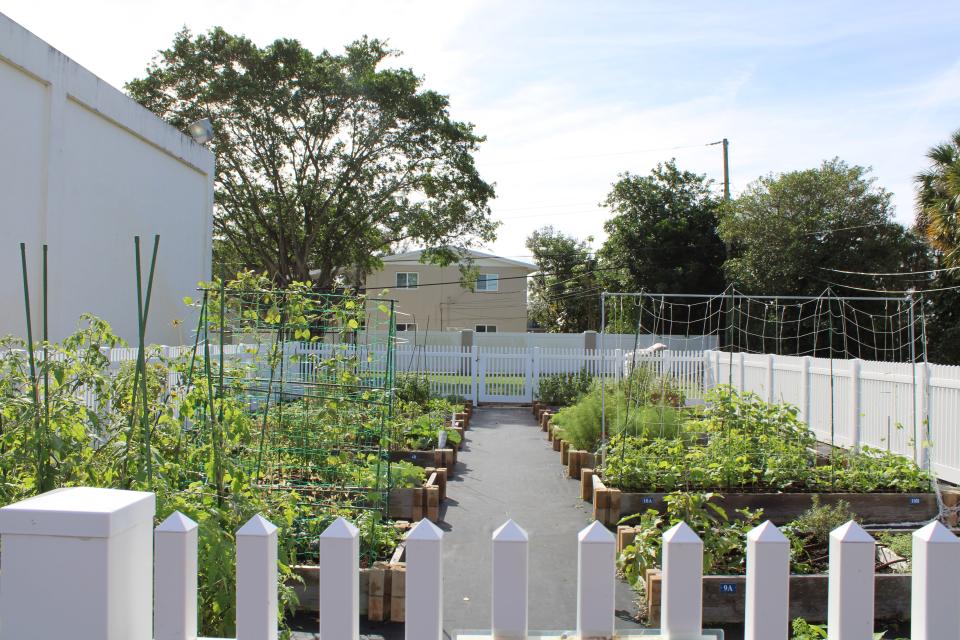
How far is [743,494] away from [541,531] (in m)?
1.94

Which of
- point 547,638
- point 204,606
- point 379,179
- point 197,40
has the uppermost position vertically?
point 197,40

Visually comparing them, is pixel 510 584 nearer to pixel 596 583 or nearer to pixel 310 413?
pixel 596 583

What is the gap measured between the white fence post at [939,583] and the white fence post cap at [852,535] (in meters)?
0.13

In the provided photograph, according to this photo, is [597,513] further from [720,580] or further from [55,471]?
[55,471]

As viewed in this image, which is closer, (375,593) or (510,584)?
(510,584)

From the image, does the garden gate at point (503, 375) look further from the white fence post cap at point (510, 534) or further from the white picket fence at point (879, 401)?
the white fence post cap at point (510, 534)

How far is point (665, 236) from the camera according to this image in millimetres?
27312

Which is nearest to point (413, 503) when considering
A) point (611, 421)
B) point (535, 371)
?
point (611, 421)

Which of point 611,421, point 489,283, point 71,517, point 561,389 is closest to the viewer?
point 71,517

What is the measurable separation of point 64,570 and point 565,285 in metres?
40.4

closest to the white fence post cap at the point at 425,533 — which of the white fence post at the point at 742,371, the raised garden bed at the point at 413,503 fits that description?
the raised garden bed at the point at 413,503

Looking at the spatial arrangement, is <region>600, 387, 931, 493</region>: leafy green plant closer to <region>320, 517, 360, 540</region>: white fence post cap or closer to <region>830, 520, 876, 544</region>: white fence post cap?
<region>830, 520, 876, 544</region>: white fence post cap

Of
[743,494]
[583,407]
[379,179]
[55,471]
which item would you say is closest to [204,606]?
[55,471]

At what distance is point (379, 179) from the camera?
23719mm
